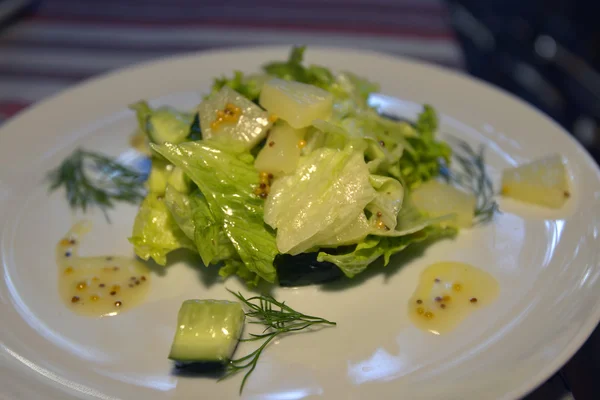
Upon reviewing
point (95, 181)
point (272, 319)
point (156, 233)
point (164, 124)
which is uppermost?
point (164, 124)

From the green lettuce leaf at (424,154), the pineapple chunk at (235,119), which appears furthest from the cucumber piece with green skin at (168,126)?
the green lettuce leaf at (424,154)

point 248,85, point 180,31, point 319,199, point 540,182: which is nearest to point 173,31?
point 180,31

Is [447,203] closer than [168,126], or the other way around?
[447,203]

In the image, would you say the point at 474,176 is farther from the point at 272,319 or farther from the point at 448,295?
the point at 272,319

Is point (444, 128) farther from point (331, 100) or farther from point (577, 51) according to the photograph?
point (577, 51)

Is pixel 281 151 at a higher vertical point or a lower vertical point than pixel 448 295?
higher

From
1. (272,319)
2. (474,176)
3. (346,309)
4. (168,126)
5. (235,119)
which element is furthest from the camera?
(474,176)

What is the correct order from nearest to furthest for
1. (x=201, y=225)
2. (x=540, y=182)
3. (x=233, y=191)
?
(x=201, y=225), (x=233, y=191), (x=540, y=182)

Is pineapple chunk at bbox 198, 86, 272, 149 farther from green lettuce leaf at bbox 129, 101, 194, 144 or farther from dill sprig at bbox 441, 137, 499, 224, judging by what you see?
dill sprig at bbox 441, 137, 499, 224

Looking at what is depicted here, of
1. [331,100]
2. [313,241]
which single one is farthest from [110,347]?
[331,100]
